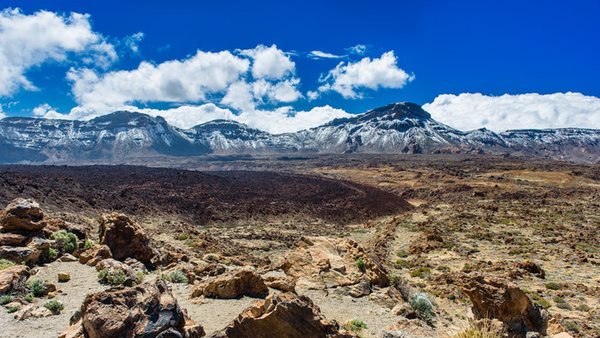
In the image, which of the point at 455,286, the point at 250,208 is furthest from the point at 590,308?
the point at 250,208

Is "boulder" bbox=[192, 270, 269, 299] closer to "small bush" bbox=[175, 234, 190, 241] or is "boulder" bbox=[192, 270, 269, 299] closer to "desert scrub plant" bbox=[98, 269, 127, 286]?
"desert scrub plant" bbox=[98, 269, 127, 286]

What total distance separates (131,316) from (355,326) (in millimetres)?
5810

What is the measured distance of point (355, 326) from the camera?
10875 millimetres

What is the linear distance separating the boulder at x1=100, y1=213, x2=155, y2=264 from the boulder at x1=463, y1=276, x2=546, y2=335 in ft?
40.2

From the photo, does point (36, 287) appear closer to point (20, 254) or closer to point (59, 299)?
point (59, 299)

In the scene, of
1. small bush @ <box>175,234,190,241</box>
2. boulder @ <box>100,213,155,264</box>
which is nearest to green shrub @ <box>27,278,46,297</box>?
boulder @ <box>100,213,155,264</box>

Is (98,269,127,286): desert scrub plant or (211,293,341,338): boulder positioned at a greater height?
(211,293,341,338): boulder

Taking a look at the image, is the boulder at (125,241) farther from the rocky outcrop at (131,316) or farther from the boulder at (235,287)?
the rocky outcrop at (131,316)

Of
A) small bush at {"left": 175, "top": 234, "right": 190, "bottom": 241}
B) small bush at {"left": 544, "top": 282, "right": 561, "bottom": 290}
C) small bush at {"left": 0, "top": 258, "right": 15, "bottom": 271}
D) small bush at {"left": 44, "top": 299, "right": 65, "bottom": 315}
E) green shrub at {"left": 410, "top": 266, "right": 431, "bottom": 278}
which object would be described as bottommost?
green shrub at {"left": 410, "top": 266, "right": 431, "bottom": 278}

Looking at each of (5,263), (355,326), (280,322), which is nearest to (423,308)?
(355,326)

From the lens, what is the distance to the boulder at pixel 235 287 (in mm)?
12055

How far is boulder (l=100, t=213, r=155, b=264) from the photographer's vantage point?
664 inches

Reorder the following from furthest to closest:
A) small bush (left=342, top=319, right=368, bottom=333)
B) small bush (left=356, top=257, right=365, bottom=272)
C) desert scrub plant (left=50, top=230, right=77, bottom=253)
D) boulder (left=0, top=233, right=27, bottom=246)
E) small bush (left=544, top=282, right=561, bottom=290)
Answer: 1. small bush (left=544, top=282, right=561, bottom=290)
2. small bush (left=356, top=257, right=365, bottom=272)
3. desert scrub plant (left=50, top=230, right=77, bottom=253)
4. boulder (left=0, top=233, right=27, bottom=246)
5. small bush (left=342, top=319, right=368, bottom=333)

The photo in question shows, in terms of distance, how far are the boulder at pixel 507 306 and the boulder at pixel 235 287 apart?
5.85m
